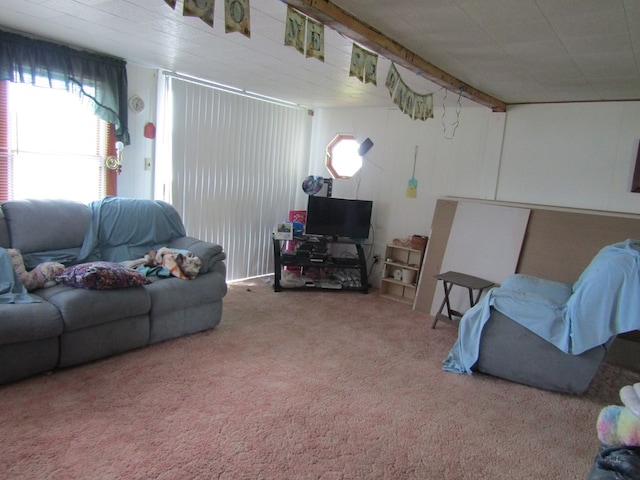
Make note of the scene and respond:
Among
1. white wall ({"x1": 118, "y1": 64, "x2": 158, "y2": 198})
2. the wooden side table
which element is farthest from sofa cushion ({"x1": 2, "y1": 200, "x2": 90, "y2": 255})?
the wooden side table

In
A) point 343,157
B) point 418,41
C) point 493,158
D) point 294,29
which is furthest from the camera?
point 343,157

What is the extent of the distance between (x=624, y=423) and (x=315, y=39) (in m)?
2.11

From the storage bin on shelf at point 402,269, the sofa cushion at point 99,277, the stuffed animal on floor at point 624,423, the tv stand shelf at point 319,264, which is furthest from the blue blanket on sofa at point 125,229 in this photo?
the stuffed animal on floor at point 624,423

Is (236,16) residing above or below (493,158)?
above

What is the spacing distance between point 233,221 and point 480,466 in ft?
11.6

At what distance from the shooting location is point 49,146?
341 centimetres

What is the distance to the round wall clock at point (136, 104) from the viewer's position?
3822 mm

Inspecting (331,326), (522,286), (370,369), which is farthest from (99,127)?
(522,286)

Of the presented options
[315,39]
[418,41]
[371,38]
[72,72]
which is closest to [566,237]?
[418,41]

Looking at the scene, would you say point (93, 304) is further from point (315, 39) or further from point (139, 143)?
point (315, 39)

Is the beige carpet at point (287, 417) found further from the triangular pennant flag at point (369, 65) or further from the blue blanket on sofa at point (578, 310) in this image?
the triangular pennant flag at point (369, 65)

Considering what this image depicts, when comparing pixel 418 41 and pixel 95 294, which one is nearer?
pixel 418 41

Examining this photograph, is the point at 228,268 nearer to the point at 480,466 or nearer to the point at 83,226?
the point at 83,226

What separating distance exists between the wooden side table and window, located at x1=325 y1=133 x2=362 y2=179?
1.97m
